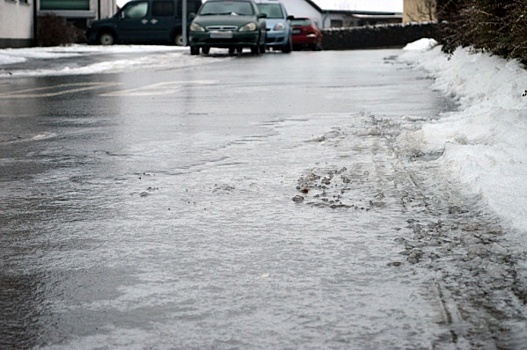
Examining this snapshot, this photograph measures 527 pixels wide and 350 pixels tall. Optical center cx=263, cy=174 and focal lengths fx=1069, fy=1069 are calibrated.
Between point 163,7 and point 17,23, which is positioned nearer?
point 17,23

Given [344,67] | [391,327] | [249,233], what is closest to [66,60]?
[344,67]

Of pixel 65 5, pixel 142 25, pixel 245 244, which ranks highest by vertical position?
pixel 65 5

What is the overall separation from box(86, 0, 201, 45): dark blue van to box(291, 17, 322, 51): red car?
440 centimetres

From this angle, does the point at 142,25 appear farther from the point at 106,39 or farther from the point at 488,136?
the point at 488,136

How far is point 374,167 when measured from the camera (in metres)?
6.13

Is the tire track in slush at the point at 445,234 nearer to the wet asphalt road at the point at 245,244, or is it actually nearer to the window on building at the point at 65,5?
the wet asphalt road at the point at 245,244

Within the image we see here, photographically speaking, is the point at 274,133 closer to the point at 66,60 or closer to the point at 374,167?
the point at 374,167

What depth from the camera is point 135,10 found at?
42.1 metres

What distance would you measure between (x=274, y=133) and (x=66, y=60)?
16.2 m

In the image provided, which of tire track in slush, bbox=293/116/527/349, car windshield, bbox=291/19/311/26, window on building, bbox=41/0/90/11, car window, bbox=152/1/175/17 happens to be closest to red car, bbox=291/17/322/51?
car windshield, bbox=291/19/311/26

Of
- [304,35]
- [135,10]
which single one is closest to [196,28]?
[304,35]

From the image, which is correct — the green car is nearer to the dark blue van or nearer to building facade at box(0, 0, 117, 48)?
building facade at box(0, 0, 117, 48)

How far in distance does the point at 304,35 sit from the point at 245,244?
37.2m

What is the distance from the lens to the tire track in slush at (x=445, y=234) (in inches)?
123
